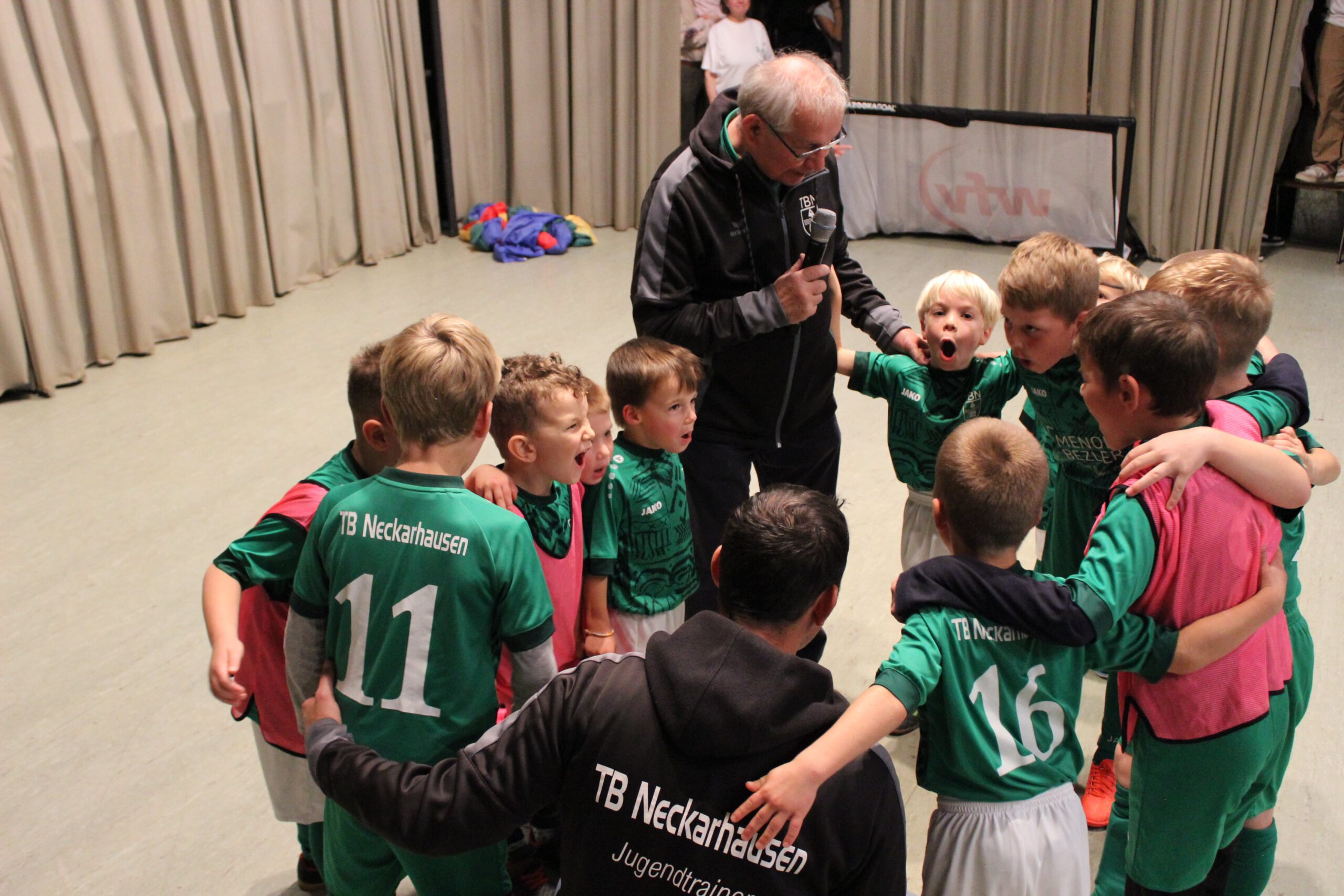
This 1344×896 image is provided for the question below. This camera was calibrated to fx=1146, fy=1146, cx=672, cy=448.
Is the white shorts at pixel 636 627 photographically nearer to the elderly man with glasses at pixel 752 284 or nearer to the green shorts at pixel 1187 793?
the elderly man with glasses at pixel 752 284

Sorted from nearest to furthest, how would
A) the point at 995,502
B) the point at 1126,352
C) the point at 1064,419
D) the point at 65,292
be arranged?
the point at 995,502 → the point at 1126,352 → the point at 1064,419 → the point at 65,292

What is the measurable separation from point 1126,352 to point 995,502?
13.7 inches

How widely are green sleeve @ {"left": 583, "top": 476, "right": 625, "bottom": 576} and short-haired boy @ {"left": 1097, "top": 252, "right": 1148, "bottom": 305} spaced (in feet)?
3.50

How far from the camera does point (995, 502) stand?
1587mm

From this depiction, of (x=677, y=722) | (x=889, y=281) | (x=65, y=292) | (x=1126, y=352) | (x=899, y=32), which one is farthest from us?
(x=899, y=32)

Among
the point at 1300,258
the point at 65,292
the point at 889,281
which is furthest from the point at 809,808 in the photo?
the point at 1300,258

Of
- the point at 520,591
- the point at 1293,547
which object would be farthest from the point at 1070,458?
the point at 520,591

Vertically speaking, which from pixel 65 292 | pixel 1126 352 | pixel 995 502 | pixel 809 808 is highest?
pixel 1126 352

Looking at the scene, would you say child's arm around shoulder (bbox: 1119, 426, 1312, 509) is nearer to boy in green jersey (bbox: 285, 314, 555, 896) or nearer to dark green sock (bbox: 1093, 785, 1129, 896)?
dark green sock (bbox: 1093, 785, 1129, 896)

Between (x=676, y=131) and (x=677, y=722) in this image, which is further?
(x=676, y=131)

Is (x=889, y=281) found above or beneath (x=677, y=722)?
beneath

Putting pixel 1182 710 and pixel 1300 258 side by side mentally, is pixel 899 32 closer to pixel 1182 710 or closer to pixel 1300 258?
pixel 1300 258

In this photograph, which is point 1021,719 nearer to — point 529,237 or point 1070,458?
point 1070,458

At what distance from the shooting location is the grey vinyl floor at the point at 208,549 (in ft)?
8.05
